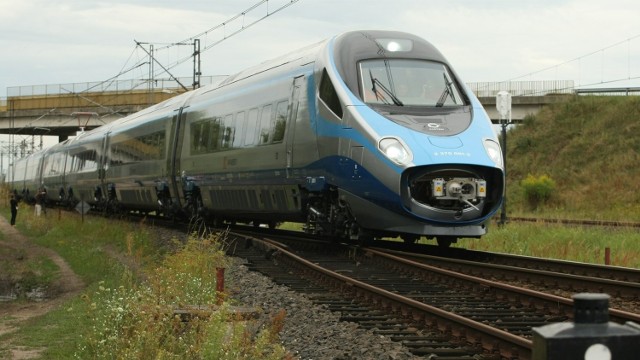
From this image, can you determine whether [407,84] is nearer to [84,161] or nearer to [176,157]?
[176,157]

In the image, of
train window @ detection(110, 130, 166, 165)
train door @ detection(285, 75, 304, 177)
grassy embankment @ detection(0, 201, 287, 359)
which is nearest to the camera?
grassy embankment @ detection(0, 201, 287, 359)

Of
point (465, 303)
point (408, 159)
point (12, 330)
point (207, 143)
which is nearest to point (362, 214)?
point (408, 159)

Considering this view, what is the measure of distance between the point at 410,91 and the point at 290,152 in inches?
99.7

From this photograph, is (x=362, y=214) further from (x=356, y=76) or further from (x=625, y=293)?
(x=625, y=293)

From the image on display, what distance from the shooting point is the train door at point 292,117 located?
15.8 m

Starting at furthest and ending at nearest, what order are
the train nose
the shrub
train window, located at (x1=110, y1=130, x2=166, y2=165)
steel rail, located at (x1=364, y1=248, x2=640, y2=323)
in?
the shrub
train window, located at (x1=110, y1=130, x2=166, y2=165)
the train nose
steel rail, located at (x1=364, y1=248, x2=640, y2=323)

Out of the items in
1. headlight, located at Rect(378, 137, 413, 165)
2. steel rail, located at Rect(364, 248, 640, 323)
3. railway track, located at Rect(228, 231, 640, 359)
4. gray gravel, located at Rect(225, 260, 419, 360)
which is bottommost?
gray gravel, located at Rect(225, 260, 419, 360)

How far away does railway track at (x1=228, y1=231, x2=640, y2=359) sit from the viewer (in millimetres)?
7500

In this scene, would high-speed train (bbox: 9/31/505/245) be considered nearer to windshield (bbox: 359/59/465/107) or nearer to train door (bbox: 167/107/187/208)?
windshield (bbox: 359/59/465/107)

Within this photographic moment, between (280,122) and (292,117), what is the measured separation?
61cm

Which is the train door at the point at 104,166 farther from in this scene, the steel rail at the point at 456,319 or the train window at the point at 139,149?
the steel rail at the point at 456,319

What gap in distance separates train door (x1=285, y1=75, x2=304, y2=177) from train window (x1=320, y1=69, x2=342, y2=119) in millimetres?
951

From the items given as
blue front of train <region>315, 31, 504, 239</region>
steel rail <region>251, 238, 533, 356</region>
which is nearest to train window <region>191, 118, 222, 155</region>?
blue front of train <region>315, 31, 504, 239</region>

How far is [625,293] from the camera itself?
1016cm
